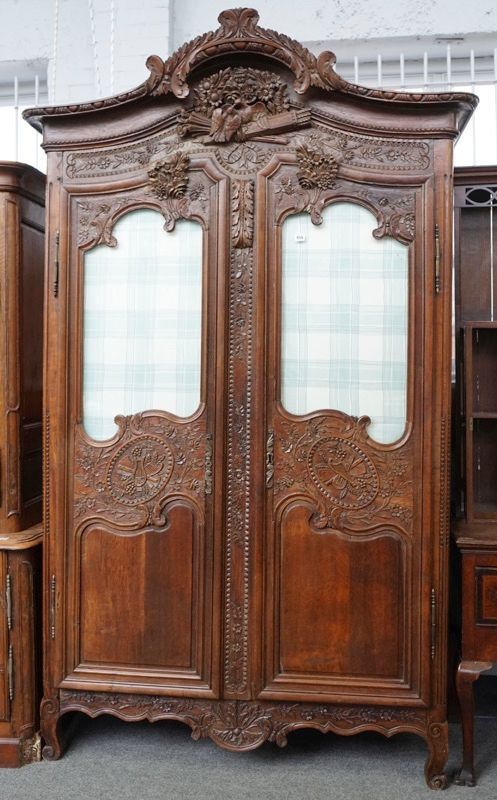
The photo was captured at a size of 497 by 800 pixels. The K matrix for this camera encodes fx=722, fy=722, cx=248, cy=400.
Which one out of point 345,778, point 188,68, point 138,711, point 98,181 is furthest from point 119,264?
point 345,778

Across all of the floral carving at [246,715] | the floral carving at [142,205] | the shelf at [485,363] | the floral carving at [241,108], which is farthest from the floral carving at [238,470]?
the shelf at [485,363]

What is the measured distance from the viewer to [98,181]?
252 centimetres

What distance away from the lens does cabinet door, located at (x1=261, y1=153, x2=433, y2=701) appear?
2.42 m

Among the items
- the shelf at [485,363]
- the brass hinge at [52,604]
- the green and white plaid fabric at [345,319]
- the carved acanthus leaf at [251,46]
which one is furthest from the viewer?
the shelf at [485,363]

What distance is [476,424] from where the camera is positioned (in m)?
2.99

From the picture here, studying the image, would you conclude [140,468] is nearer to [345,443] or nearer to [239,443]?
[239,443]

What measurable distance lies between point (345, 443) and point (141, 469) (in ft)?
2.33

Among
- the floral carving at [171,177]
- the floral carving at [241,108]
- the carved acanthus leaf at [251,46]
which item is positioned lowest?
the floral carving at [171,177]

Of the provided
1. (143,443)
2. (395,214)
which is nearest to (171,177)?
(395,214)

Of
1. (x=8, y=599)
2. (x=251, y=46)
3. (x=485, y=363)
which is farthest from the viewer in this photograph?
(x=485, y=363)

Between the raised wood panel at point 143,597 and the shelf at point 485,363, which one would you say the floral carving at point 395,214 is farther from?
the raised wood panel at point 143,597

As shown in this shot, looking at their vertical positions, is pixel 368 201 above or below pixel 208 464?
above

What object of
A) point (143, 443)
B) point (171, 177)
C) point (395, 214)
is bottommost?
point (143, 443)

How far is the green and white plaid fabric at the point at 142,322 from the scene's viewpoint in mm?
2504
